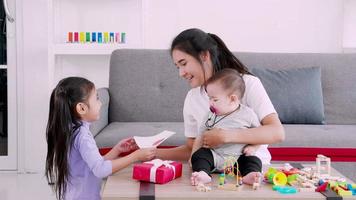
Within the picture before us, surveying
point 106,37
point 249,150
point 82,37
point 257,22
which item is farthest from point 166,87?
point 249,150

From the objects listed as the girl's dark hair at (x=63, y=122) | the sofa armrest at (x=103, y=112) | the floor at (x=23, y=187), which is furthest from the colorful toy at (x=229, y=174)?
the floor at (x=23, y=187)

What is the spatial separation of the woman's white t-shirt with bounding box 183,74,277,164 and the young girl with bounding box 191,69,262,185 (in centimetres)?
9

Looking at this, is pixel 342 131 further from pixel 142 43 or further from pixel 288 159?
pixel 142 43

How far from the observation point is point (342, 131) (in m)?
2.86

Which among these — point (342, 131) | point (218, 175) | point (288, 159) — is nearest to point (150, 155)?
point (218, 175)

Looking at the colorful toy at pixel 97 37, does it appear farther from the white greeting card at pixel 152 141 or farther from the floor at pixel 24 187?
the white greeting card at pixel 152 141

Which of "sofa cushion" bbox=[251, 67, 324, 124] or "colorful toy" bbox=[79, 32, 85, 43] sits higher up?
"colorful toy" bbox=[79, 32, 85, 43]

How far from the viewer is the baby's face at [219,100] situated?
170cm

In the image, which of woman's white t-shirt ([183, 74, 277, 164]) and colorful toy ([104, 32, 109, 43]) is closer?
Result: woman's white t-shirt ([183, 74, 277, 164])

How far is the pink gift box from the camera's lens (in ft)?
4.89

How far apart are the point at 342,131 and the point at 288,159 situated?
0.41 meters

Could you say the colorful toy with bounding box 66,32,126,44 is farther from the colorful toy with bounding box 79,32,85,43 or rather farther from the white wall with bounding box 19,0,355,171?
the white wall with bounding box 19,0,355,171

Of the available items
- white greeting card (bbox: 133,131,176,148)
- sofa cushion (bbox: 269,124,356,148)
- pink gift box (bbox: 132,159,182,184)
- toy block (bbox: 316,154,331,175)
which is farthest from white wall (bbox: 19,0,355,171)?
pink gift box (bbox: 132,159,182,184)

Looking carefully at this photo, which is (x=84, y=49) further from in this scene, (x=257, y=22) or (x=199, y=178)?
(x=199, y=178)
